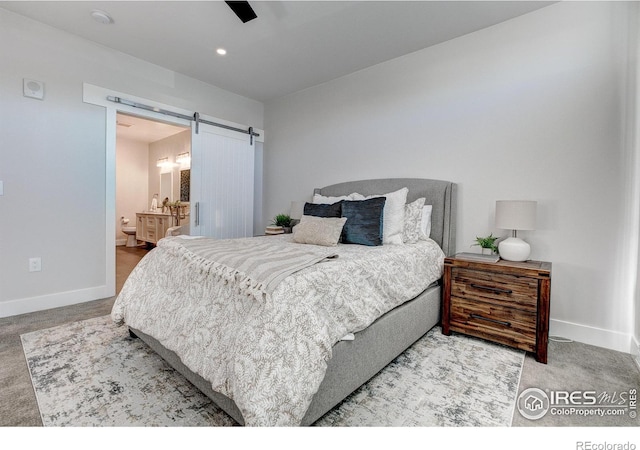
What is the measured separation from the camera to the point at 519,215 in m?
2.20

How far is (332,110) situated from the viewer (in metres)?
3.84

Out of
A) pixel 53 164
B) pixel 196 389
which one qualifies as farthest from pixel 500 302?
pixel 53 164

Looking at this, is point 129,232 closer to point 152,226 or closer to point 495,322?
point 152,226

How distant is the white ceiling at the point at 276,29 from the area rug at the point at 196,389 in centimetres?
269

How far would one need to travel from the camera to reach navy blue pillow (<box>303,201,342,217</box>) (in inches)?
116

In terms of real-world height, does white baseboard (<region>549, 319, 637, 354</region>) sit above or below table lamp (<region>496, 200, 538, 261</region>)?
below

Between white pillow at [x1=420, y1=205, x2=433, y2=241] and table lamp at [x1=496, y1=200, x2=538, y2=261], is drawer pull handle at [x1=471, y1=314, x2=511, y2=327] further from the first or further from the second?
white pillow at [x1=420, y1=205, x2=433, y2=241]

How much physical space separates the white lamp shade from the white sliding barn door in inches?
135

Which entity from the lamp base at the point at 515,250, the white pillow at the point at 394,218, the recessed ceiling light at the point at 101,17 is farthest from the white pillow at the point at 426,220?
the recessed ceiling light at the point at 101,17

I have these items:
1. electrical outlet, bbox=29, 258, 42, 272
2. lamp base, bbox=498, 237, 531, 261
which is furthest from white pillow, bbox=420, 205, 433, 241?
electrical outlet, bbox=29, 258, 42, 272

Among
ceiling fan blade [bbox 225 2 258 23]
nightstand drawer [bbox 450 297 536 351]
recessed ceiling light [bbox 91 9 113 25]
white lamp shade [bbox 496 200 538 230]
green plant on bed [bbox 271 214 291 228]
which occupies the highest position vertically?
recessed ceiling light [bbox 91 9 113 25]

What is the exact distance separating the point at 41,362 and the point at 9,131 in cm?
212

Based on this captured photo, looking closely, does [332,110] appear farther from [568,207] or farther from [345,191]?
[568,207]

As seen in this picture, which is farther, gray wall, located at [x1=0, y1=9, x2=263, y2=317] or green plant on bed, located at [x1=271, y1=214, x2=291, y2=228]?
green plant on bed, located at [x1=271, y1=214, x2=291, y2=228]
